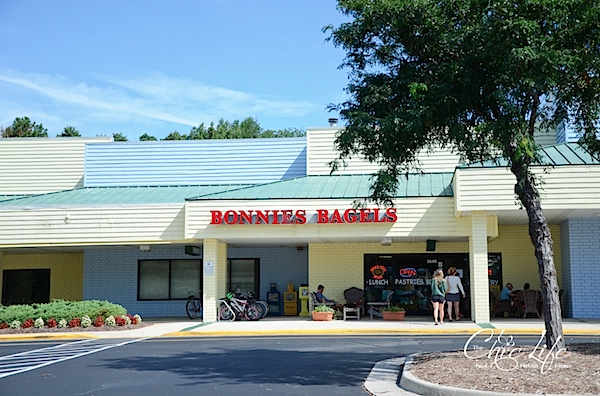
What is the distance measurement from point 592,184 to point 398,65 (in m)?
10.4

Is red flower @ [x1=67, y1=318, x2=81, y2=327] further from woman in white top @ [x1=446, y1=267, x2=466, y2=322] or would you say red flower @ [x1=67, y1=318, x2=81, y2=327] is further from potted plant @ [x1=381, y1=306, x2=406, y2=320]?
woman in white top @ [x1=446, y1=267, x2=466, y2=322]

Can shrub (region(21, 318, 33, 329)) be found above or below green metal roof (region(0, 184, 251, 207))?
below

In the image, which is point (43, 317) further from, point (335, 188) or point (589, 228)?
point (589, 228)

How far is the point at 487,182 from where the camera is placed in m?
20.7

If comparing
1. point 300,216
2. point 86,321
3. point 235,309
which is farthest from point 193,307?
point 300,216

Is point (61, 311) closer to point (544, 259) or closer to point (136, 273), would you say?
point (136, 273)

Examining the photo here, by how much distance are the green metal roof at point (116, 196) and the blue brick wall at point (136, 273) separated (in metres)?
2.33

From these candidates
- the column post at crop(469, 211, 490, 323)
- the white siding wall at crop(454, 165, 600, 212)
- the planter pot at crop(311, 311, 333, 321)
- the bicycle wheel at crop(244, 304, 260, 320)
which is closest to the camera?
the white siding wall at crop(454, 165, 600, 212)

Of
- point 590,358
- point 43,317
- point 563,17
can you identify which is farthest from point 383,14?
point 43,317

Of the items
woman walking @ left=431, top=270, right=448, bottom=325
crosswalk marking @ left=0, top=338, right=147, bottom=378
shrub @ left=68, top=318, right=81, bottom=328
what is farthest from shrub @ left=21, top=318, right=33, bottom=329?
woman walking @ left=431, top=270, right=448, bottom=325

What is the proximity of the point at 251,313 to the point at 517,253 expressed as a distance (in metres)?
9.71

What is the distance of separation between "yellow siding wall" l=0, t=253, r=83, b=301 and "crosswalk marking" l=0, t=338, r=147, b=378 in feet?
41.1

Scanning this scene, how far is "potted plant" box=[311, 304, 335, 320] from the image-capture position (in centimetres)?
2336

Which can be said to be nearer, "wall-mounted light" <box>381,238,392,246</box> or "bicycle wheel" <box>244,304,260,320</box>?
"wall-mounted light" <box>381,238,392,246</box>
